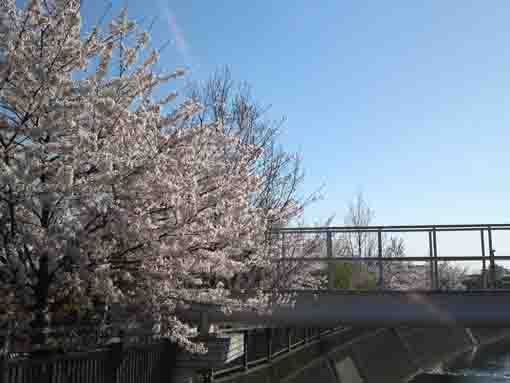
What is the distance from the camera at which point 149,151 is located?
833 cm

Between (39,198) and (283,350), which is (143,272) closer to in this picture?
(39,198)

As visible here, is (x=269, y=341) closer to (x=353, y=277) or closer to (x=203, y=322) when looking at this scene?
(x=353, y=277)

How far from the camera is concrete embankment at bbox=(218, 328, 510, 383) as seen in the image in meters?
21.4

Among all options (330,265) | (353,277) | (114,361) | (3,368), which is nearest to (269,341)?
(353,277)

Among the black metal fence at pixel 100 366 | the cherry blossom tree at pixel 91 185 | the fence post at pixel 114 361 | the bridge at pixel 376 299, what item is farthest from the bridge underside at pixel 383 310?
the cherry blossom tree at pixel 91 185

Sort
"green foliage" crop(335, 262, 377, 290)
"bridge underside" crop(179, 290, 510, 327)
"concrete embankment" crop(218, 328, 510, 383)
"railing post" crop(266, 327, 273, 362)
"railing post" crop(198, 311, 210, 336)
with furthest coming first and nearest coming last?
"concrete embankment" crop(218, 328, 510, 383) → "railing post" crop(266, 327, 273, 362) → "green foliage" crop(335, 262, 377, 290) → "railing post" crop(198, 311, 210, 336) → "bridge underside" crop(179, 290, 510, 327)

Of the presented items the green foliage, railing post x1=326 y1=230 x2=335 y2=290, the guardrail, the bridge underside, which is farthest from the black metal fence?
the green foliage

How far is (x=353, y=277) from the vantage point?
13742 millimetres

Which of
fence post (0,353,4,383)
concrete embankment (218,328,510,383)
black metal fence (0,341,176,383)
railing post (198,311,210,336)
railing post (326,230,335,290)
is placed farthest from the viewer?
Answer: concrete embankment (218,328,510,383)

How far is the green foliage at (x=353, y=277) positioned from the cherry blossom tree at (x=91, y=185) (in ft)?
14.9

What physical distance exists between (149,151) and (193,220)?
50.2 inches

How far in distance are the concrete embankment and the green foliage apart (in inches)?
167

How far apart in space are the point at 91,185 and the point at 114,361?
12.5 ft

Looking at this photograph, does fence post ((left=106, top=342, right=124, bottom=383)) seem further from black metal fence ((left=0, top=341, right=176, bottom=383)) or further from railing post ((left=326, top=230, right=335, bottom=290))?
railing post ((left=326, top=230, right=335, bottom=290))
